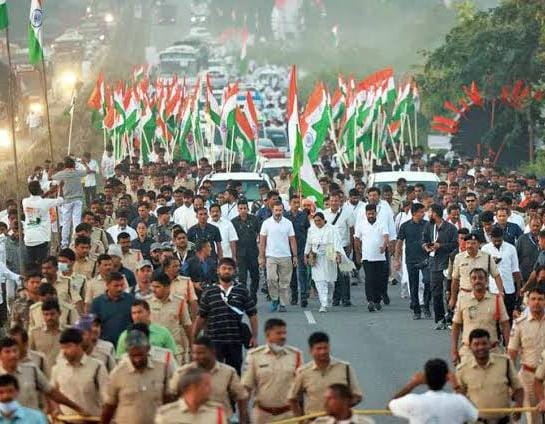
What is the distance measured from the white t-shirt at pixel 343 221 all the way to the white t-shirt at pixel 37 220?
157 inches

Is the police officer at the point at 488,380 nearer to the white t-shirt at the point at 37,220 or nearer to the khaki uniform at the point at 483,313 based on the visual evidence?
the khaki uniform at the point at 483,313

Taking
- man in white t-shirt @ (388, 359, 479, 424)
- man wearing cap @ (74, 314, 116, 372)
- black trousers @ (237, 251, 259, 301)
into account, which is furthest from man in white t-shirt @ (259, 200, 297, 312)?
man in white t-shirt @ (388, 359, 479, 424)

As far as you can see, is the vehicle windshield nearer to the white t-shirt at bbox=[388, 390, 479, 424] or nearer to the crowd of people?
the crowd of people

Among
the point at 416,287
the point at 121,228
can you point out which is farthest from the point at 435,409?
the point at 416,287

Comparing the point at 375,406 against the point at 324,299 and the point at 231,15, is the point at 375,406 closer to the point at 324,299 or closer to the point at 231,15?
the point at 324,299

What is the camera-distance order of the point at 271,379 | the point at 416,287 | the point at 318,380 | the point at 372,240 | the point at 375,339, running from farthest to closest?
the point at 372,240 < the point at 416,287 < the point at 375,339 < the point at 271,379 < the point at 318,380

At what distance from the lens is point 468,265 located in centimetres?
2069

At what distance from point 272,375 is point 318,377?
0.69m

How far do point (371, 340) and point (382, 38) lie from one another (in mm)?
79011

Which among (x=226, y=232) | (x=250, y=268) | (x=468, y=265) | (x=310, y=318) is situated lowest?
(x=310, y=318)

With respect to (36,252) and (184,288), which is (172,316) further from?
(36,252)

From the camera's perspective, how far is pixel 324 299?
87.7 feet

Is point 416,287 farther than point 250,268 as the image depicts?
No

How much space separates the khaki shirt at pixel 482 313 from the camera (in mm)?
17719
